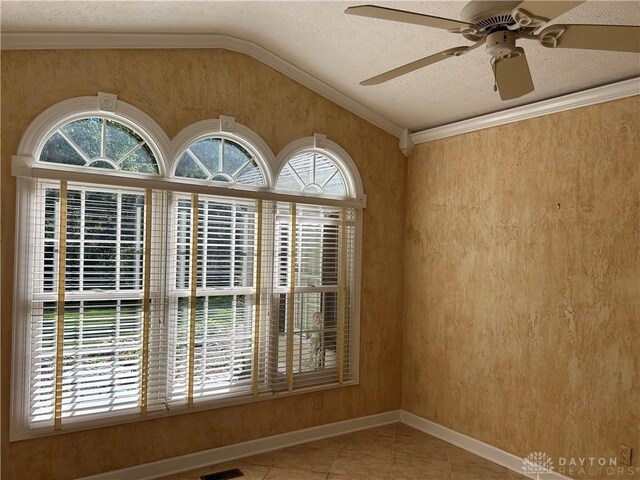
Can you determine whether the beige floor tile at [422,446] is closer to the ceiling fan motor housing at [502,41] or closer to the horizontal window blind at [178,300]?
the horizontal window blind at [178,300]

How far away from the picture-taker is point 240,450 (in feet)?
11.8

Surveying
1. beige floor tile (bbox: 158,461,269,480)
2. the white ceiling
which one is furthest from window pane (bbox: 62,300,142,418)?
the white ceiling

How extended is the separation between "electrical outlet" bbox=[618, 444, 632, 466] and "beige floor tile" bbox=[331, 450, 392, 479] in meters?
1.47

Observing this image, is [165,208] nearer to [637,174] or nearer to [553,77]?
[553,77]

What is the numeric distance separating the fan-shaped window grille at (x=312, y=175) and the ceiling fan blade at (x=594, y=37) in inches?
90.7

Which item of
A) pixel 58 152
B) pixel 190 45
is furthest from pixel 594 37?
pixel 58 152

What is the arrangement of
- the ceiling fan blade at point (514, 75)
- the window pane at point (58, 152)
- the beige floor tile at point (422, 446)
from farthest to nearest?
the beige floor tile at point (422, 446) < the window pane at point (58, 152) < the ceiling fan blade at point (514, 75)

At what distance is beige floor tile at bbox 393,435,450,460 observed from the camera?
3.77 m

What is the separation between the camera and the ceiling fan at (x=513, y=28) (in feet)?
5.56

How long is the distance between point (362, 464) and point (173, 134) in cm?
274

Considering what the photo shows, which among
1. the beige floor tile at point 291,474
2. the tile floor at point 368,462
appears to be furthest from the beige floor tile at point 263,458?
the beige floor tile at point 291,474

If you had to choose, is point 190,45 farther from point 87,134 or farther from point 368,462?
point 368,462

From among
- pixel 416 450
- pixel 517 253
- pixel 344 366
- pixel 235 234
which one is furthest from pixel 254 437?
pixel 517 253

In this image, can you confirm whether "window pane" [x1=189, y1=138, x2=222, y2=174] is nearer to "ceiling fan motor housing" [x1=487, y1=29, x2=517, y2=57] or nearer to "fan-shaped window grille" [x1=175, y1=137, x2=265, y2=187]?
"fan-shaped window grille" [x1=175, y1=137, x2=265, y2=187]
